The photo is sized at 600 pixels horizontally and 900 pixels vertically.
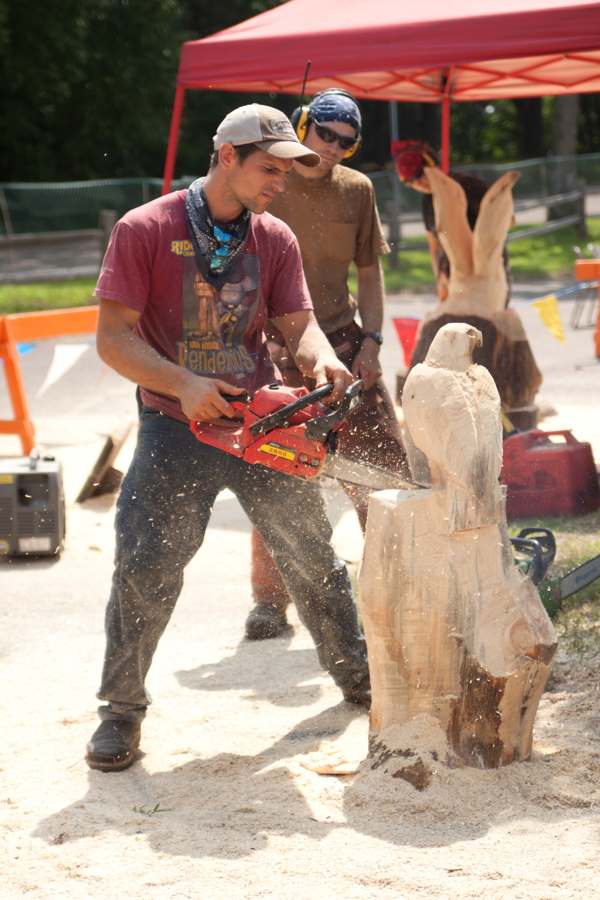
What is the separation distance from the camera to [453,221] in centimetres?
521

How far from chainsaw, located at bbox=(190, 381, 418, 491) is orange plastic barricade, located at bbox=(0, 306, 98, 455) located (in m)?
3.50

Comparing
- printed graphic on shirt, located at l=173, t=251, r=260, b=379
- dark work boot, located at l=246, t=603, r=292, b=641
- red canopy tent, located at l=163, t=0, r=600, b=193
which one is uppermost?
red canopy tent, located at l=163, t=0, r=600, b=193

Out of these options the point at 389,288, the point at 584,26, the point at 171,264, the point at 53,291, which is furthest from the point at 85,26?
the point at 171,264

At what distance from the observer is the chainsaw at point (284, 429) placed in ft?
7.59

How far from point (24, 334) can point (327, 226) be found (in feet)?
9.10

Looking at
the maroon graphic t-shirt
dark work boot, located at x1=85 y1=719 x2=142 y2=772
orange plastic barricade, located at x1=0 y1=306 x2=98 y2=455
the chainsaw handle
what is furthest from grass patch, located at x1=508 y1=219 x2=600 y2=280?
dark work boot, located at x1=85 y1=719 x2=142 y2=772

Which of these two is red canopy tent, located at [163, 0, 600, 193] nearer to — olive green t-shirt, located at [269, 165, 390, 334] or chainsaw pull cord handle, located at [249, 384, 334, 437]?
olive green t-shirt, located at [269, 165, 390, 334]

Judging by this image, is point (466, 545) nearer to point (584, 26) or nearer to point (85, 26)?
point (584, 26)

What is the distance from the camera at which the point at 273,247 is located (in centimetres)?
266

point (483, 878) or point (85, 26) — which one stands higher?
point (85, 26)

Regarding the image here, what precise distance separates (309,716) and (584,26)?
307cm

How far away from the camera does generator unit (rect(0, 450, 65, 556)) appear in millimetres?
4297

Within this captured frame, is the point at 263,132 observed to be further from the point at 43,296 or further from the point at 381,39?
the point at 43,296

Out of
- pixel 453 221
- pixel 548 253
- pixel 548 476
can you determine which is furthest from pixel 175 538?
pixel 548 253
